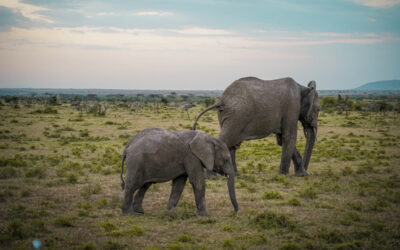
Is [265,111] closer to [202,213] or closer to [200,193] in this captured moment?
[200,193]

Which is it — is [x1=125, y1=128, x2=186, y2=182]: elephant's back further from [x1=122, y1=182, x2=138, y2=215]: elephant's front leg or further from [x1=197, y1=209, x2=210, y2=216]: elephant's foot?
[x1=197, y1=209, x2=210, y2=216]: elephant's foot

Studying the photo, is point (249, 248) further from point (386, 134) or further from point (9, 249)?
point (386, 134)

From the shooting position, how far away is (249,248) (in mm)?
7281

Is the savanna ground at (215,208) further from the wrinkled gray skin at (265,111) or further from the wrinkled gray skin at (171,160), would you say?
the wrinkled gray skin at (265,111)

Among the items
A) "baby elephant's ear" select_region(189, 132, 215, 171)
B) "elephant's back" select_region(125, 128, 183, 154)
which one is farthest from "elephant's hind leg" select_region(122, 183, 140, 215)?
"baby elephant's ear" select_region(189, 132, 215, 171)

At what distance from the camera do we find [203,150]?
9031 millimetres

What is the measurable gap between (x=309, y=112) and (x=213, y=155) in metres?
6.38

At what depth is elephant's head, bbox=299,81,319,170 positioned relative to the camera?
47.0ft

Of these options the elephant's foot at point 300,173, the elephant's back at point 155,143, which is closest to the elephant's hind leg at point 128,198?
the elephant's back at point 155,143

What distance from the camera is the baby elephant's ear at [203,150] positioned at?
8.98 meters

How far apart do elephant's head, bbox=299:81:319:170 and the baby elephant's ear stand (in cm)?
641

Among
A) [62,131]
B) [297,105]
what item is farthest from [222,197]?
[62,131]

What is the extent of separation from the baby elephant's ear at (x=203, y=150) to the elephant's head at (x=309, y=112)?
21.0 feet

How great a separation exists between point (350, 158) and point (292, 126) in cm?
529
